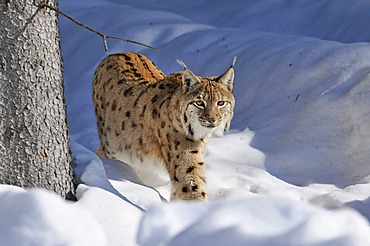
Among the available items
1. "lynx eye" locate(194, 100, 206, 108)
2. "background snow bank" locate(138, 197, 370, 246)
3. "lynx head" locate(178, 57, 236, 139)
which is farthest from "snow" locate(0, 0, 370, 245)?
"lynx eye" locate(194, 100, 206, 108)

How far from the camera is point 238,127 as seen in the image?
7.11 m

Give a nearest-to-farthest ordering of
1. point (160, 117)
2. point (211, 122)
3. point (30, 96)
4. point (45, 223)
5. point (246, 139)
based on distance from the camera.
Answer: point (45, 223), point (30, 96), point (211, 122), point (160, 117), point (246, 139)

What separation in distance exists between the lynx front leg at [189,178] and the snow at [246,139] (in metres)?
0.23

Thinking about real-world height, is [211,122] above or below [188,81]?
below

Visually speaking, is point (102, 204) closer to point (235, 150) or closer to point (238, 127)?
point (235, 150)

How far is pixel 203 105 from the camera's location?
539cm

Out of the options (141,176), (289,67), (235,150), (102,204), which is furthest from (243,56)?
(102,204)

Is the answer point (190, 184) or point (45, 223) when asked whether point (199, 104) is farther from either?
point (45, 223)

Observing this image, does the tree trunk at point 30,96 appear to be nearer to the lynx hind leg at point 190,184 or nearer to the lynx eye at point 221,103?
the lynx hind leg at point 190,184

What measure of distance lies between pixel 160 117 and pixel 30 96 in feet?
5.81

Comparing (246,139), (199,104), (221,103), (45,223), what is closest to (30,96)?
(45,223)

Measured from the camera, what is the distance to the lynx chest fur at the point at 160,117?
5391 mm

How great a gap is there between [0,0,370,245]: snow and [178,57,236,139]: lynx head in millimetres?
467

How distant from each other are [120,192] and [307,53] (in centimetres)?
325
